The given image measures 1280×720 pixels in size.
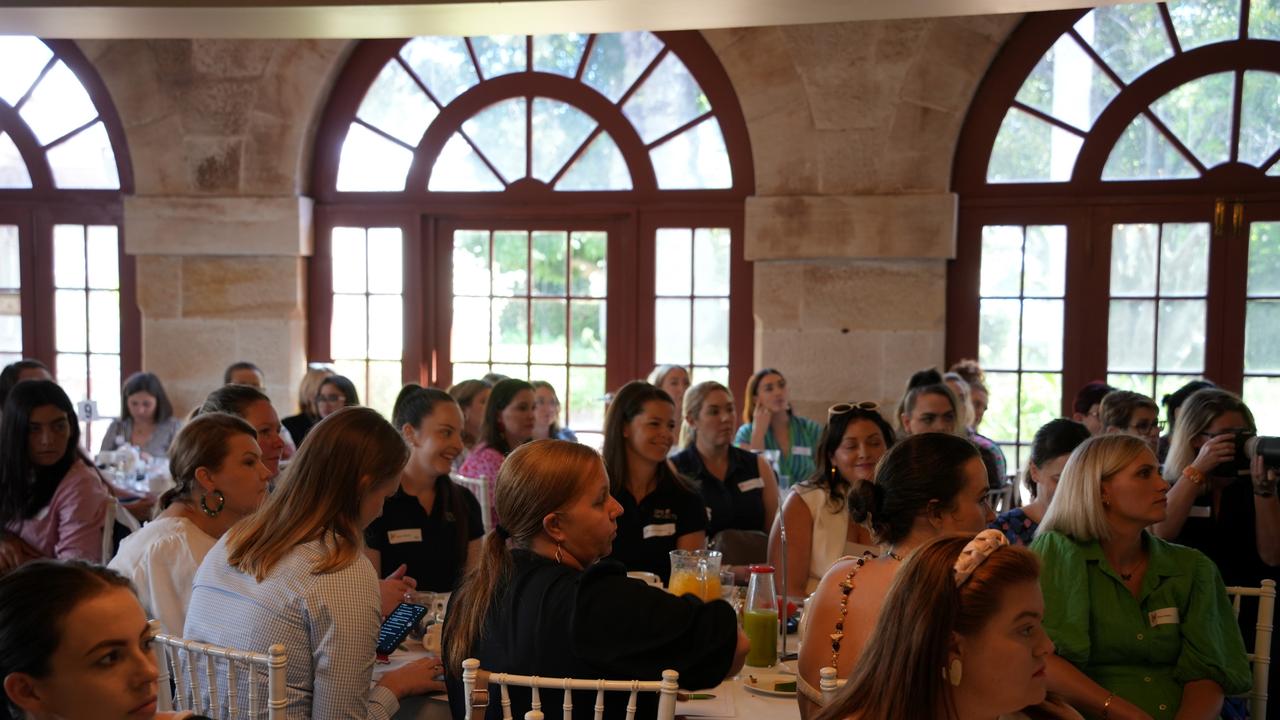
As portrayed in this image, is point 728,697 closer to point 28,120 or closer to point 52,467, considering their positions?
point 52,467

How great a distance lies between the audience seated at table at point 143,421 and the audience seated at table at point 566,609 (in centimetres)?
448

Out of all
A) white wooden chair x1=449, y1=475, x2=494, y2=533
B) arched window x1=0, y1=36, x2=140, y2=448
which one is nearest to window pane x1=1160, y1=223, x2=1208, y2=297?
white wooden chair x1=449, y1=475, x2=494, y2=533

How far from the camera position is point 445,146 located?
21.9 ft

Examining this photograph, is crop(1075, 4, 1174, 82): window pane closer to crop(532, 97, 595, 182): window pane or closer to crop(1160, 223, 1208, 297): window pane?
crop(1160, 223, 1208, 297): window pane

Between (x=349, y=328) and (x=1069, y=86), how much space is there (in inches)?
170

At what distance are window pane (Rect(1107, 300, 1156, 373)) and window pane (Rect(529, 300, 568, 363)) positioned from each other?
3.04 meters

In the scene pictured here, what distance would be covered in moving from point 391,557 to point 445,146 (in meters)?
3.72

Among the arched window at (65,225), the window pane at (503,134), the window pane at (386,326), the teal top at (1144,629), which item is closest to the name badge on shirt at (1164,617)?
A: the teal top at (1144,629)

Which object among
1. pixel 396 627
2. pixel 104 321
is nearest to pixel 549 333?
pixel 104 321

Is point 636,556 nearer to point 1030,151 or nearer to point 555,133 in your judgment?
point 555,133

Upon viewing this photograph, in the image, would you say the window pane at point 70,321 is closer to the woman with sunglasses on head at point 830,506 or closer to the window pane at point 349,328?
the window pane at point 349,328

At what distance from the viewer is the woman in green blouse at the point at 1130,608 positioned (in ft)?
8.95

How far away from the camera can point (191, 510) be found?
9.49 feet

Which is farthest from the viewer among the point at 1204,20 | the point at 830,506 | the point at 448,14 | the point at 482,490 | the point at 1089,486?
the point at 1204,20
